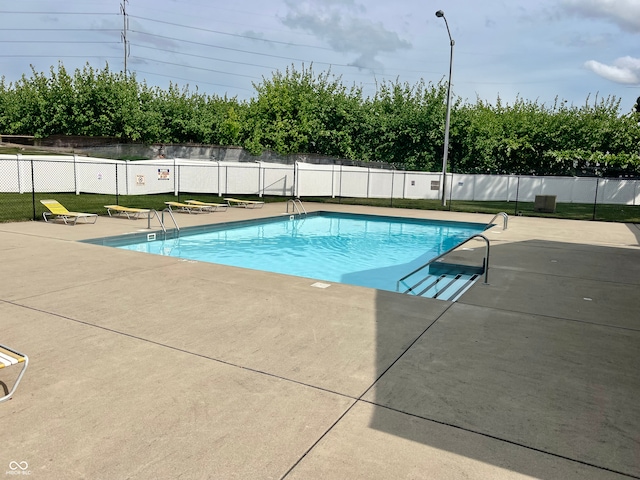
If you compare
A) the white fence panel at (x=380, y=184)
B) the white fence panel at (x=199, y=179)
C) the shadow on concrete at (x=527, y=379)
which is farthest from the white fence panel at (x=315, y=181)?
the shadow on concrete at (x=527, y=379)

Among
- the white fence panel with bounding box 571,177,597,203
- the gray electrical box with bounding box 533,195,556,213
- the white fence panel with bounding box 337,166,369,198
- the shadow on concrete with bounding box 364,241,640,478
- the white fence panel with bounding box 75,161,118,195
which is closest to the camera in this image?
the shadow on concrete with bounding box 364,241,640,478

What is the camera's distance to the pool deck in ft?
9.55

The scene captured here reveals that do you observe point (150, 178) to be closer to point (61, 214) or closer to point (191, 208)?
point (191, 208)

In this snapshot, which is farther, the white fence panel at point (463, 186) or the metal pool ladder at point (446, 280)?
the white fence panel at point (463, 186)

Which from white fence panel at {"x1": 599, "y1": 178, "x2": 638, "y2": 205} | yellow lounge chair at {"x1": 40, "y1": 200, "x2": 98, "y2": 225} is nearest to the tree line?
white fence panel at {"x1": 599, "y1": 178, "x2": 638, "y2": 205}

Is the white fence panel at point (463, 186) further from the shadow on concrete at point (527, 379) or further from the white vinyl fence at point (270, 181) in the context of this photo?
the shadow on concrete at point (527, 379)

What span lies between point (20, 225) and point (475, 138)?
2748cm

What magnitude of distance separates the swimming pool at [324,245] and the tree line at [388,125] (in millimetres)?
14466

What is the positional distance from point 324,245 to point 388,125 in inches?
807

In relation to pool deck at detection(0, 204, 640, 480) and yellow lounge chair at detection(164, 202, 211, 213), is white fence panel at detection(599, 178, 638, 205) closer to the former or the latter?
yellow lounge chair at detection(164, 202, 211, 213)

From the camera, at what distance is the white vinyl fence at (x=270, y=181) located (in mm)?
24156

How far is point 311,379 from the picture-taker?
406 cm

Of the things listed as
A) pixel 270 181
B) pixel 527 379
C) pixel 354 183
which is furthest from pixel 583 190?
pixel 527 379

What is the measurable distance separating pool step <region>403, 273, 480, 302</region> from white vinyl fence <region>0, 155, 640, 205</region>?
15.9 meters
